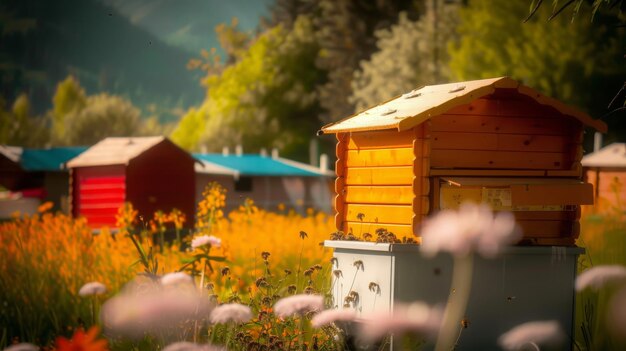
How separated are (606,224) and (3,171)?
30.2 metres

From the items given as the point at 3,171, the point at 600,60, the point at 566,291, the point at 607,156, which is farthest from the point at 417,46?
the point at 566,291

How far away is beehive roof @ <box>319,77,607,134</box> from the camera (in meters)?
6.96

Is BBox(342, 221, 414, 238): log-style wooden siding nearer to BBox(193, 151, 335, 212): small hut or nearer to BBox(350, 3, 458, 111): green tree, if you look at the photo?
BBox(193, 151, 335, 212): small hut

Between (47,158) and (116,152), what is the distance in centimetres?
1701

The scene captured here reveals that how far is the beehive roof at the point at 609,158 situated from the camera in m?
22.4

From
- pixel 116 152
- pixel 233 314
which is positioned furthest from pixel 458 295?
pixel 116 152

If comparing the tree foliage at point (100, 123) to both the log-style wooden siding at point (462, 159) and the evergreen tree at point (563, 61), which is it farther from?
the log-style wooden siding at point (462, 159)

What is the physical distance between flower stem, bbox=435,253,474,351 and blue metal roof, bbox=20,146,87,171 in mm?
26792

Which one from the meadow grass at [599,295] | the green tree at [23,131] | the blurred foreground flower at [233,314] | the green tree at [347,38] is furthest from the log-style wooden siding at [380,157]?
the green tree at [23,131]

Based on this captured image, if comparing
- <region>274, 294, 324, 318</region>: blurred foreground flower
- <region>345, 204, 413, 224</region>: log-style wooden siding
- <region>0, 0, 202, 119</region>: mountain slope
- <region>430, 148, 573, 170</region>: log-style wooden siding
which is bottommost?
<region>274, 294, 324, 318</region>: blurred foreground flower

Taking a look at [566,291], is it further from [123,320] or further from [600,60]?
[600,60]

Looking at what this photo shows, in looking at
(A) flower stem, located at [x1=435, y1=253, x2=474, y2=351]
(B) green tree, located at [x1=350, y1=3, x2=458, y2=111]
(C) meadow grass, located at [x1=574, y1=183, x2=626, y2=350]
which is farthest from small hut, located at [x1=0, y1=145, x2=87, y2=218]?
(A) flower stem, located at [x1=435, y1=253, x2=474, y2=351]

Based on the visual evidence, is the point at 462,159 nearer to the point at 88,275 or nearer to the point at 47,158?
the point at 88,275

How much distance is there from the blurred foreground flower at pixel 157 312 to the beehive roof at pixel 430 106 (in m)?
2.10
